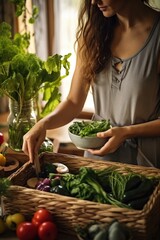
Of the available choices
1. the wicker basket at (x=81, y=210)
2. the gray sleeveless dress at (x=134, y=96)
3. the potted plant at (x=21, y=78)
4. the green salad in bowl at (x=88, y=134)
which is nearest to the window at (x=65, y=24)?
the potted plant at (x=21, y=78)

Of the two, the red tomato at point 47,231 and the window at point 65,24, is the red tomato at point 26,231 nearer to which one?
the red tomato at point 47,231

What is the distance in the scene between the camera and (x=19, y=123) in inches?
72.5

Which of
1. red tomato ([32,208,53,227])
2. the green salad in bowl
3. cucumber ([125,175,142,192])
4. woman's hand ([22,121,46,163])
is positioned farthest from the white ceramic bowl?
red tomato ([32,208,53,227])

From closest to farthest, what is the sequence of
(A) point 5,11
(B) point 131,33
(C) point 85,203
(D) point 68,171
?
(C) point 85,203
(D) point 68,171
(B) point 131,33
(A) point 5,11

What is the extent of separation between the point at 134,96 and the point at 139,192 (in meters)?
0.45

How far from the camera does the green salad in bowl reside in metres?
1.47

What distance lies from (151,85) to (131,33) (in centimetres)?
23

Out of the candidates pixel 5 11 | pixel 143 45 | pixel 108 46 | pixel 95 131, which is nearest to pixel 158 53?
pixel 143 45

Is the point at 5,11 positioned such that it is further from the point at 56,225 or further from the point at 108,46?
the point at 56,225

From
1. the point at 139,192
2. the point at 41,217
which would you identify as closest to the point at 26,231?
the point at 41,217

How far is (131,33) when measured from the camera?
61.8 inches

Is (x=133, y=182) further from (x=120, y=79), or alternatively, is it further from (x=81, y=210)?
(x=120, y=79)

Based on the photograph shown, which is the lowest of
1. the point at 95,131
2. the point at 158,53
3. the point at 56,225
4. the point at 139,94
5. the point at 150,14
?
the point at 56,225

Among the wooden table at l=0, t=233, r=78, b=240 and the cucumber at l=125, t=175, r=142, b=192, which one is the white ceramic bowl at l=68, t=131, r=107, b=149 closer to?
the cucumber at l=125, t=175, r=142, b=192
